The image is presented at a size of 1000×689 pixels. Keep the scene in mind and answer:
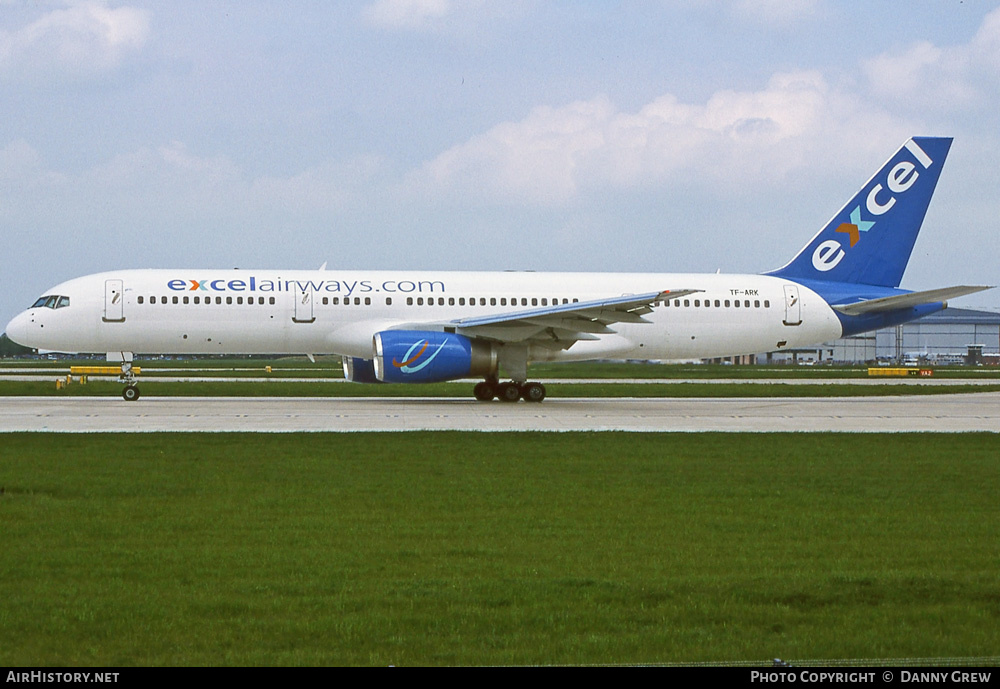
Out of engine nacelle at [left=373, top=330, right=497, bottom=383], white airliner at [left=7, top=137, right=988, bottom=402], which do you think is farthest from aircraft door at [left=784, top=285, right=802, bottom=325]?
engine nacelle at [left=373, top=330, right=497, bottom=383]

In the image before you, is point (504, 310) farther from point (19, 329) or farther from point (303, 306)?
point (19, 329)

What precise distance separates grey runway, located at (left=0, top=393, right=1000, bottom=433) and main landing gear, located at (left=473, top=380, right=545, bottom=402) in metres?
0.58

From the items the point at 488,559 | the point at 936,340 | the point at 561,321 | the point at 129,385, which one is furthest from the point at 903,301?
the point at 936,340

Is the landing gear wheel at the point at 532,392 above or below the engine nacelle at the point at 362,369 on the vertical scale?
below

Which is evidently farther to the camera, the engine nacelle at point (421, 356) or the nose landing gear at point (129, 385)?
A: the nose landing gear at point (129, 385)

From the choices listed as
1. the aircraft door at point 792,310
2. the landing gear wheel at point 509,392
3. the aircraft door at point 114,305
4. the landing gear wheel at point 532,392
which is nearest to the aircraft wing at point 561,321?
the landing gear wheel at point 532,392

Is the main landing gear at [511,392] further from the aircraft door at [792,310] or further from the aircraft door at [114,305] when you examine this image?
the aircraft door at [114,305]

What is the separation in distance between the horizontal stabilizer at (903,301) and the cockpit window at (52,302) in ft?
71.0

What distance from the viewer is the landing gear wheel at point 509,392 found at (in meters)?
30.1

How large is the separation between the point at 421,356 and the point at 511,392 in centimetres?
383

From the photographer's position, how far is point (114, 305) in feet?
94.4
